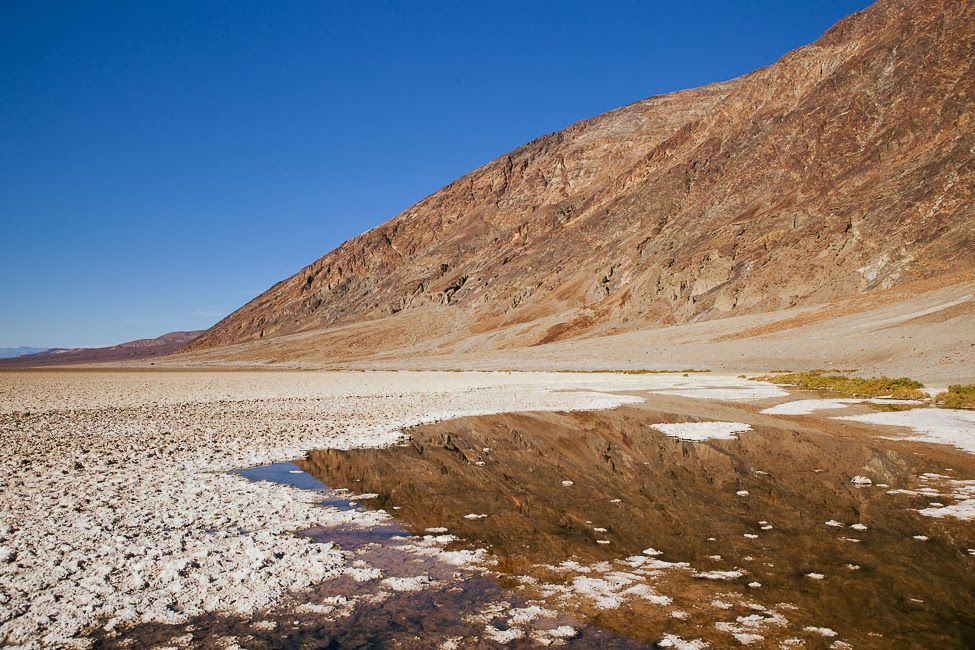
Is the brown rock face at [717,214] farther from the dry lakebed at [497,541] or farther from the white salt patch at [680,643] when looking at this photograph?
the white salt patch at [680,643]

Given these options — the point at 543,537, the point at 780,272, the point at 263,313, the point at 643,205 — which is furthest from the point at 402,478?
the point at 263,313

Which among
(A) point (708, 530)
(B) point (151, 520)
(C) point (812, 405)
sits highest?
(B) point (151, 520)

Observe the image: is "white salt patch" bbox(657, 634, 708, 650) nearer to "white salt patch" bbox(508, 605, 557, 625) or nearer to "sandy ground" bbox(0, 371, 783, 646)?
"white salt patch" bbox(508, 605, 557, 625)

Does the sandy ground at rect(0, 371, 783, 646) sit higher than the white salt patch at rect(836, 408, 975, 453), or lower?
higher

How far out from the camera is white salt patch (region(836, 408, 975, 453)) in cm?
1160

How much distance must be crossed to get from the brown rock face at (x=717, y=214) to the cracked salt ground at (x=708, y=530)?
5063cm

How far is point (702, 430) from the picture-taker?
1373 centimetres

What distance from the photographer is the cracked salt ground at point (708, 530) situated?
4.48m

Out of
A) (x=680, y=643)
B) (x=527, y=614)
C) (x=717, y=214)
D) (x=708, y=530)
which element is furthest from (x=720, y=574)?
(x=717, y=214)

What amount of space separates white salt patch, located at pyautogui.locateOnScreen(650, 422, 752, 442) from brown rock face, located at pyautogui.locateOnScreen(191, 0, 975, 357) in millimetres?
46410

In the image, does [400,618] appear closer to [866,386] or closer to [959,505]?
[959,505]

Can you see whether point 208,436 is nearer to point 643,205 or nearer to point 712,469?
point 712,469

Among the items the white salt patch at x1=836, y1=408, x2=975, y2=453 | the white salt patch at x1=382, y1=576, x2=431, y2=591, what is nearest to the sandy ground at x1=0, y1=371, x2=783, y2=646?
the white salt patch at x1=382, y1=576, x2=431, y2=591

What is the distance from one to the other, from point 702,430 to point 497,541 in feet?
28.6
